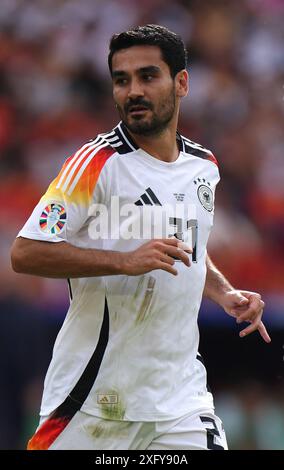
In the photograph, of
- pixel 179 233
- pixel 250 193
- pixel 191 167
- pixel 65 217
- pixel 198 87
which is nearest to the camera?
pixel 65 217

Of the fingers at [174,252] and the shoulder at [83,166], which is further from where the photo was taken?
the shoulder at [83,166]

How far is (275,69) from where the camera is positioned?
9773 mm

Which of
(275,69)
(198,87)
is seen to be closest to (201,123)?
(198,87)

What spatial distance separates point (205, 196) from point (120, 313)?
2.58ft

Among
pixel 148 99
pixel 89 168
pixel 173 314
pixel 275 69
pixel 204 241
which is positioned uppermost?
pixel 275 69

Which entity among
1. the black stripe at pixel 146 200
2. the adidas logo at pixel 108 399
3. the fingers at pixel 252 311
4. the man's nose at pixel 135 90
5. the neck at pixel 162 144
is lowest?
the adidas logo at pixel 108 399

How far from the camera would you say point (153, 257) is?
397 centimetres

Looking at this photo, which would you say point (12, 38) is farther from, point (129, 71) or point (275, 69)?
point (129, 71)

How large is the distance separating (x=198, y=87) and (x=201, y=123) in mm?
402

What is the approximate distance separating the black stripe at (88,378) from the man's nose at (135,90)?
985 millimetres

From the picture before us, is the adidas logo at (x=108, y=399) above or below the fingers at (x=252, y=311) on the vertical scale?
below

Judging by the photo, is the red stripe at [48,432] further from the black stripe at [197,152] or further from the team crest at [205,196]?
the black stripe at [197,152]

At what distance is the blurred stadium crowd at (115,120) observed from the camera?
8.20 m

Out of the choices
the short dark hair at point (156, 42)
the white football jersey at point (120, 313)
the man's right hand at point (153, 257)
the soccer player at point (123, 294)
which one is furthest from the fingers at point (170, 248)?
the short dark hair at point (156, 42)
